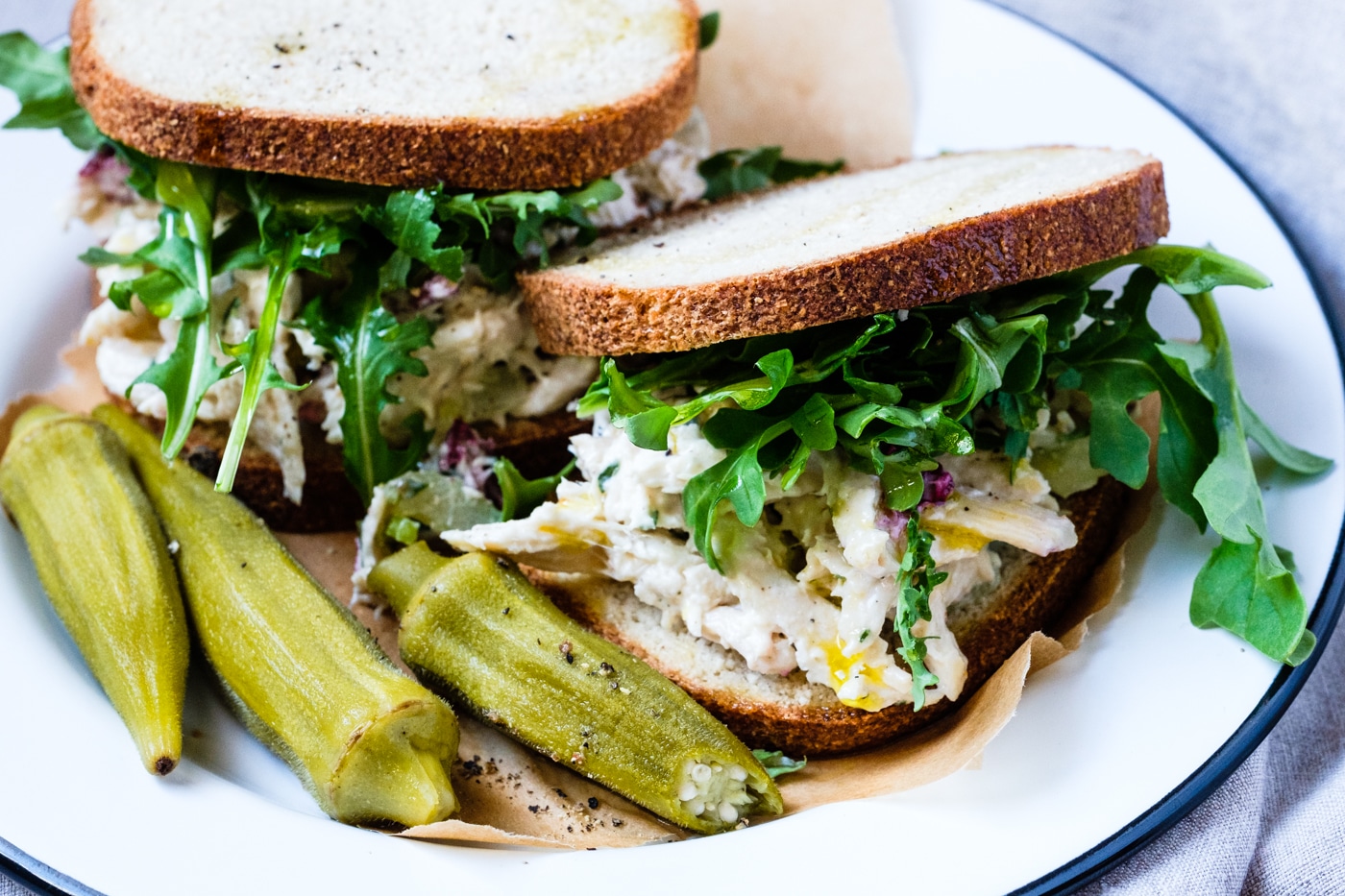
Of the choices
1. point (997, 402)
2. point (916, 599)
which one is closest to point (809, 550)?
point (916, 599)

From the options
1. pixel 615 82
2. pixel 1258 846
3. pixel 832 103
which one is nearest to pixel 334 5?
pixel 615 82

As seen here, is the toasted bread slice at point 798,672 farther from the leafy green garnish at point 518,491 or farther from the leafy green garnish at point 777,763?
the leafy green garnish at point 518,491

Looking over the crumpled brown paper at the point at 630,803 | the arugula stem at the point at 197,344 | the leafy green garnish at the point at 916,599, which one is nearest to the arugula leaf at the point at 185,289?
the arugula stem at the point at 197,344

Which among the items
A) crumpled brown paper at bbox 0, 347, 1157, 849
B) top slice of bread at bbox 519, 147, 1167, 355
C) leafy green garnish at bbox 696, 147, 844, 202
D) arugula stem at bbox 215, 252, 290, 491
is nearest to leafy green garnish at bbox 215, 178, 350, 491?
arugula stem at bbox 215, 252, 290, 491

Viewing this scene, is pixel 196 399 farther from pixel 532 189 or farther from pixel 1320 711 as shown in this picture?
pixel 1320 711

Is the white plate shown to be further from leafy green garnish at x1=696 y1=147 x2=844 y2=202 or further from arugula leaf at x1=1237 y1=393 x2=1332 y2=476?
leafy green garnish at x1=696 y1=147 x2=844 y2=202
